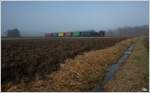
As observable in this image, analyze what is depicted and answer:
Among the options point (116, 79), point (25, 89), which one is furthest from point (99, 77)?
point (25, 89)

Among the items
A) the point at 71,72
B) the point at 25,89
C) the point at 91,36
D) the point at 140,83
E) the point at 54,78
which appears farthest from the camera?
the point at 91,36

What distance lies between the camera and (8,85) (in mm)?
5449

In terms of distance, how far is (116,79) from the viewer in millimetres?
6234

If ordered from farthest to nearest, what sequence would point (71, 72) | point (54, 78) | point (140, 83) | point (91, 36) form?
point (91, 36) < point (71, 72) < point (54, 78) < point (140, 83)

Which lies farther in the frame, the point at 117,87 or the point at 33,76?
the point at 33,76

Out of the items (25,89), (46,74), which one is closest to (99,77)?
(46,74)

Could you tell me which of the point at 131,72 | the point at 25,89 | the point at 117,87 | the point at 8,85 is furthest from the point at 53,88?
the point at 131,72

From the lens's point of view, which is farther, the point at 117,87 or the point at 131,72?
the point at 131,72

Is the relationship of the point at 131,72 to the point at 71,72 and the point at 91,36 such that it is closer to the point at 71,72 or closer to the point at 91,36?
the point at 71,72

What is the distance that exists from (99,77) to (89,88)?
1.13 m

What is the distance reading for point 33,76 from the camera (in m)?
6.46

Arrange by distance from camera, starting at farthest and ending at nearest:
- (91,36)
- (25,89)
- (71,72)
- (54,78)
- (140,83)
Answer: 1. (91,36)
2. (71,72)
3. (54,78)
4. (140,83)
5. (25,89)

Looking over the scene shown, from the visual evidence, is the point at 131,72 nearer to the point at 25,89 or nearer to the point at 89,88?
the point at 89,88

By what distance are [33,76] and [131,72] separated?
277 cm
